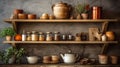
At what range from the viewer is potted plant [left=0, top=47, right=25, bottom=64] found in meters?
4.45

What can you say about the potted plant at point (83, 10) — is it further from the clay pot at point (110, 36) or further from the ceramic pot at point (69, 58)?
the ceramic pot at point (69, 58)

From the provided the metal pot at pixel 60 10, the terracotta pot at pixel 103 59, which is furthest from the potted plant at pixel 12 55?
the terracotta pot at pixel 103 59

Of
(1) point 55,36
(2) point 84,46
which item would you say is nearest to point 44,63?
(1) point 55,36

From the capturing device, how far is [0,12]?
15.6ft

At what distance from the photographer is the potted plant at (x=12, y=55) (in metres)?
4.45

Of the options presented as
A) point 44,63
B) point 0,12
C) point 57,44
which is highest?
point 0,12

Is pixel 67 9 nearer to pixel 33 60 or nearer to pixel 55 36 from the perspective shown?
pixel 55 36

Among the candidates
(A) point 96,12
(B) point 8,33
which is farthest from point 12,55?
(A) point 96,12

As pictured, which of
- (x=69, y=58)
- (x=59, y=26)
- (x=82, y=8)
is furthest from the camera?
(x=59, y=26)

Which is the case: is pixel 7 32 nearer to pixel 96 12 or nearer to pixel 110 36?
pixel 96 12

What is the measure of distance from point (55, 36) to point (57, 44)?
0.82 ft

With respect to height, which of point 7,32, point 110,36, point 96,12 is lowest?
point 110,36

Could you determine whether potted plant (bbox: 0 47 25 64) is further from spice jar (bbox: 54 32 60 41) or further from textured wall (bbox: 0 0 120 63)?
spice jar (bbox: 54 32 60 41)

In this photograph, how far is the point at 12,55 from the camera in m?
4.48
